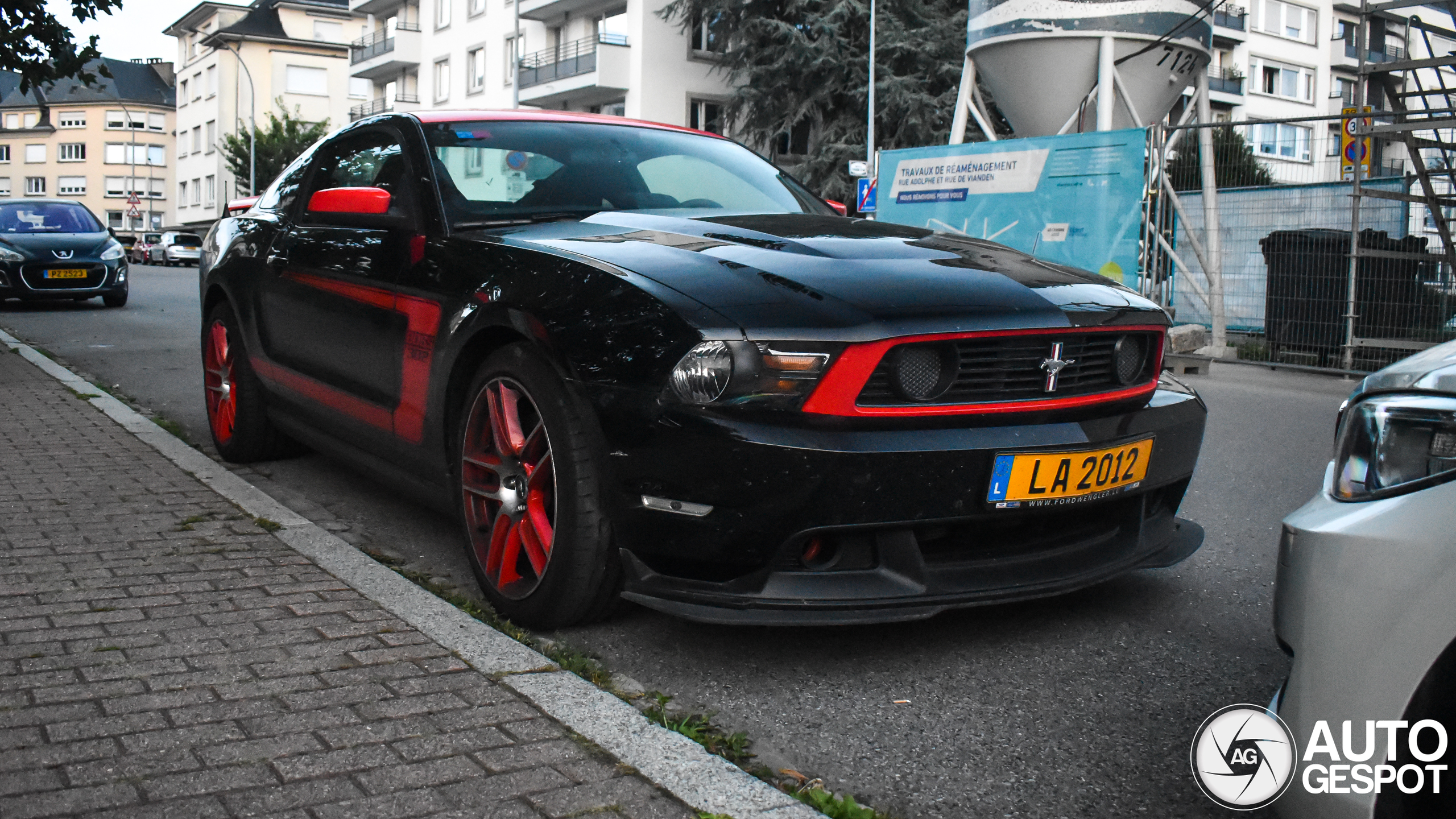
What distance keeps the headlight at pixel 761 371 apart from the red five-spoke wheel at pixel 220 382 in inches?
136

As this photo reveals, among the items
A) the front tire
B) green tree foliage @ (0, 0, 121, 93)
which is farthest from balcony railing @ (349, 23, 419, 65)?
the front tire

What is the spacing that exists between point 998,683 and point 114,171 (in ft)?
334

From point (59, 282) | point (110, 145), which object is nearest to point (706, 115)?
point (59, 282)

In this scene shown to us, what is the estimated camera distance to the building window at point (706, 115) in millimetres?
37688

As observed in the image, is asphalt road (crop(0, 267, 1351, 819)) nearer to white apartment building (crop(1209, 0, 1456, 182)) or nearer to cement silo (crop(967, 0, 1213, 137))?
cement silo (crop(967, 0, 1213, 137))

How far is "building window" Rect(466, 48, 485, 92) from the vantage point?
44.1m

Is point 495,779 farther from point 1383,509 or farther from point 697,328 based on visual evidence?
point 1383,509

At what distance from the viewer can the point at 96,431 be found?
21.5 ft

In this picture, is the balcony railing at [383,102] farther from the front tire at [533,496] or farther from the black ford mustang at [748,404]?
the front tire at [533,496]

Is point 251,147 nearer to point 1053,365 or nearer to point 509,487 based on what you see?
point 509,487

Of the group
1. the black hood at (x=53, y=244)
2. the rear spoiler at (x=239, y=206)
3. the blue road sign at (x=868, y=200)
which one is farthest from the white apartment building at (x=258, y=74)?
the rear spoiler at (x=239, y=206)

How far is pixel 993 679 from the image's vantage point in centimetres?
317

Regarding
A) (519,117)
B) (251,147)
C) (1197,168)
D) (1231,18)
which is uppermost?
(1231,18)

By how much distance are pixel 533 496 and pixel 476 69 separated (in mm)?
43859
